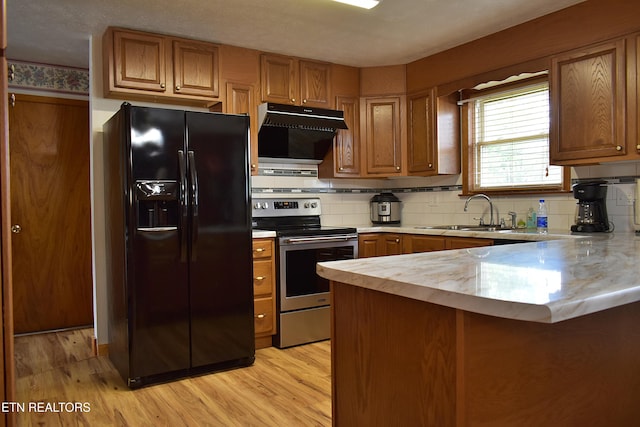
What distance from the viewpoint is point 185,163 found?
2.93 meters

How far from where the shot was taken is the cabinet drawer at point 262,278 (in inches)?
137

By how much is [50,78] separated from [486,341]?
4.50m

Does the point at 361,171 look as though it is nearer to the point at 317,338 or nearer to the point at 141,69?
the point at 317,338

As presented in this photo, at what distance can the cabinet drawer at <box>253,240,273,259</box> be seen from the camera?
3.47 metres

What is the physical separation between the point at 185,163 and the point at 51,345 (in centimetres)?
216

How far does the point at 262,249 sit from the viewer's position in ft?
11.5

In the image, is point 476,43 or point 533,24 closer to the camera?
point 533,24

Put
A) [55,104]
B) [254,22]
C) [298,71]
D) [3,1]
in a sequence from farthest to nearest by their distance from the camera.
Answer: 1. [55,104]
2. [298,71]
3. [254,22]
4. [3,1]

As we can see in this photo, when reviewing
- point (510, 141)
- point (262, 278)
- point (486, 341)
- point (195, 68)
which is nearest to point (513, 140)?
point (510, 141)

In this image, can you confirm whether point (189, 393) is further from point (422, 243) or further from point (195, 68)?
point (195, 68)

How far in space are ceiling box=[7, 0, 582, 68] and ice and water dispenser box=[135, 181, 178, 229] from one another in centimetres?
116

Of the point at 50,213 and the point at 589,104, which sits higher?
the point at 589,104

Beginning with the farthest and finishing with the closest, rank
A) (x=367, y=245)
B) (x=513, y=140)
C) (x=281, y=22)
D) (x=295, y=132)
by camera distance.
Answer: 1. (x=367, y=245)
2. (x=295, y=132)
3. (x=513, y=140)
4. (x=281, y=22)

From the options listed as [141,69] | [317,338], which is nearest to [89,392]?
[317,338]
